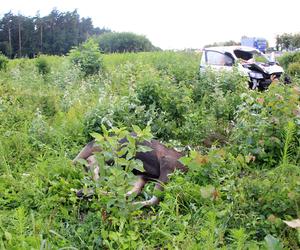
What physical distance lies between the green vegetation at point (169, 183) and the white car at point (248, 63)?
5596 millimetres

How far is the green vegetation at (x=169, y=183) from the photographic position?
283cm

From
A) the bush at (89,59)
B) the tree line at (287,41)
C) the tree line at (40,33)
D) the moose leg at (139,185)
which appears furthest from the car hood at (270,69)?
the tree line at (40,33)

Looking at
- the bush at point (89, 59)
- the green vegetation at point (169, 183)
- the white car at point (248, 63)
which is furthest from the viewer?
the bush at point (89, 59)

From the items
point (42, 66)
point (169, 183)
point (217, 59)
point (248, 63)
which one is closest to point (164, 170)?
point (169, 183)

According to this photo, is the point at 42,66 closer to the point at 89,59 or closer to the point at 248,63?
the point at 89,59

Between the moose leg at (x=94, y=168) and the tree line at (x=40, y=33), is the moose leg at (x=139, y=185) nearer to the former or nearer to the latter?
the moose leg at (x=94, y=168)

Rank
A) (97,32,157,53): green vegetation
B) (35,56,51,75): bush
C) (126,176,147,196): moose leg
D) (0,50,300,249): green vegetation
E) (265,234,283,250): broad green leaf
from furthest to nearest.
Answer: (97,32,157,53): green vegetation
(35,56,51,75): bush
(126,176,147,196): moose leg
(0,50,300,249): green vegetation
(265,234,283,250): broad green leaf

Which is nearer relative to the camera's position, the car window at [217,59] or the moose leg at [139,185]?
the moose leg at [139,185]

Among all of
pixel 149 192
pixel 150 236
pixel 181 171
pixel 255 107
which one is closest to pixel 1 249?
pixel 150 236

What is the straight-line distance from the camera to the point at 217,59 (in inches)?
538

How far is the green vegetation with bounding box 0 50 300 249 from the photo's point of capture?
2834 millimetres

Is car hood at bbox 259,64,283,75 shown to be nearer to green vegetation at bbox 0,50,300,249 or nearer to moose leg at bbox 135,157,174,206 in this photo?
green vegetation at bbox 0,50,300,249

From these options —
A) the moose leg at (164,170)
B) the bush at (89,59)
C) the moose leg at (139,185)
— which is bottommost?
the moose leg at (139,185)

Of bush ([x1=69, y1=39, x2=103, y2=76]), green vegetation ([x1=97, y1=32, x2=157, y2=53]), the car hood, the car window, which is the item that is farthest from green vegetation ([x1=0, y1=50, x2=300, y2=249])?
green vegetation ([x1=97, y1=32, x2=157, y2=53])
